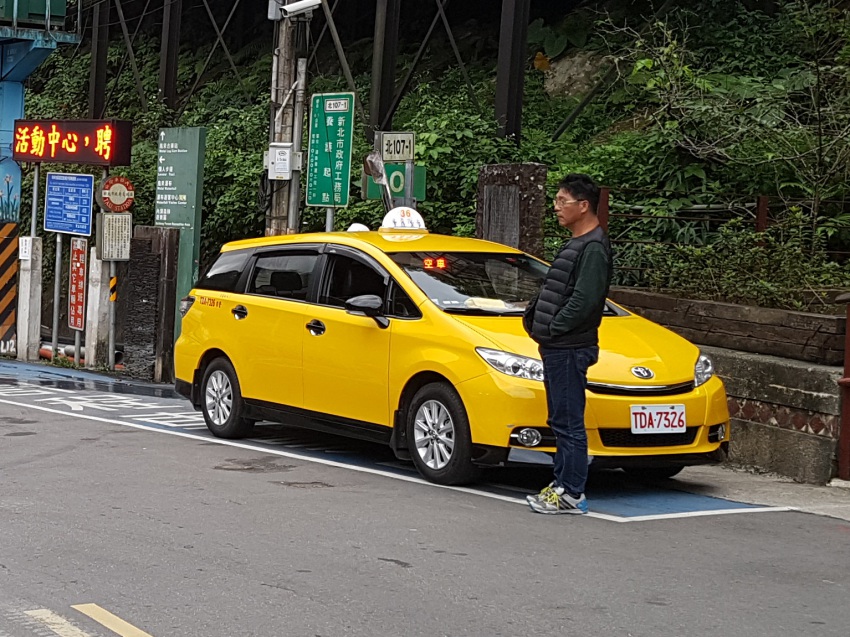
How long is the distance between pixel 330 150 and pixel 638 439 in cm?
786

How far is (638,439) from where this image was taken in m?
8.53

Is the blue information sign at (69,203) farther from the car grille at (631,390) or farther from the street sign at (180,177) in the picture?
the car grille at (631,390)

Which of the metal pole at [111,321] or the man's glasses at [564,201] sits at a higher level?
the man's glasses at [564,201]

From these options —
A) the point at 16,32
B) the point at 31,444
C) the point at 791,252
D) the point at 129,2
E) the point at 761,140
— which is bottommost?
the point at 31,444

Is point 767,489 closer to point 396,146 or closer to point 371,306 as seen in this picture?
point 371,306

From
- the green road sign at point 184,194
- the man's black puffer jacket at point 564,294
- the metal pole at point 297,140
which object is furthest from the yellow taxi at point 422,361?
the green road sign at point 184,194

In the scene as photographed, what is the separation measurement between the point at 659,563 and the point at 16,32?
18.9 meters

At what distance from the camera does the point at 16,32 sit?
22797 mm

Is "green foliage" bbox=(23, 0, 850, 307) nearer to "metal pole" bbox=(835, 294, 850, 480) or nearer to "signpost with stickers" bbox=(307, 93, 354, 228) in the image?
"signpost with stickers" bbox=(307, 93, 354, 228)

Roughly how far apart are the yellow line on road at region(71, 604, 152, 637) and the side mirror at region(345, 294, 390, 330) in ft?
13.3

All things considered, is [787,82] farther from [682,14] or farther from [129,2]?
[129,2]

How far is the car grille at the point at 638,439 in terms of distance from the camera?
8.48 metres

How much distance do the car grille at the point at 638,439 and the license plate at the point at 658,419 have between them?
0.04 meters

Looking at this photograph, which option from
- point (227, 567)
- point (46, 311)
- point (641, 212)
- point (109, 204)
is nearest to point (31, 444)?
point (227, 567)
